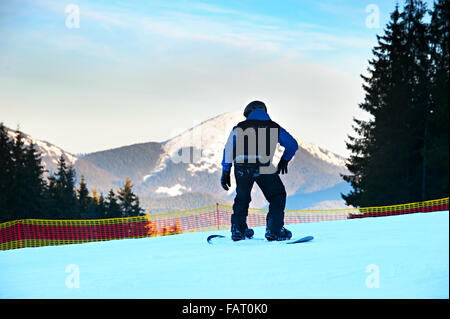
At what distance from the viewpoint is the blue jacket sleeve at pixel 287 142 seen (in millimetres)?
8945

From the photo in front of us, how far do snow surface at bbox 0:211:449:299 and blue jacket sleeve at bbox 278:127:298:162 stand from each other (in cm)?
152

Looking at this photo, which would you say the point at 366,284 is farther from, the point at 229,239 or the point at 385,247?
the point at 229,239

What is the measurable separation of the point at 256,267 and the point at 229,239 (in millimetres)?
3564

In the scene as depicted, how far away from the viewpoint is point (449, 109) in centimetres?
449

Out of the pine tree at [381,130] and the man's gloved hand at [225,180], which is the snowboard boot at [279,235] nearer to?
the man's gloved hand at [225,180]

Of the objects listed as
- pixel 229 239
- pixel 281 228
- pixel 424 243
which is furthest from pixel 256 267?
pixel 229 239

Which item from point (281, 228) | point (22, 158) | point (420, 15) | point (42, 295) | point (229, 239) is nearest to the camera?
point (42, 295)

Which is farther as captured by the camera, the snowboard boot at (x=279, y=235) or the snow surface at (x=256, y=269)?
the snowboard boot at (x=279, y=235)

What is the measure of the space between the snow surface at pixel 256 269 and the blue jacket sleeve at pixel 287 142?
152 centimetres

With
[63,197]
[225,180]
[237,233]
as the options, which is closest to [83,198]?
[63,197]

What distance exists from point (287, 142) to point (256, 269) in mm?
3213

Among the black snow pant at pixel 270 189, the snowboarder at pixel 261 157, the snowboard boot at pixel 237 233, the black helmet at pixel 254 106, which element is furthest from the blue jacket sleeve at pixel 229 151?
the snowboard boot at pixel 237 233

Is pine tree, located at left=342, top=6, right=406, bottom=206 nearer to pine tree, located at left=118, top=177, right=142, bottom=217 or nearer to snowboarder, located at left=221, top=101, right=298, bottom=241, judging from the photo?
snowboarder, located at left=221, top=101, right=298, bottom=241

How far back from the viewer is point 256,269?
247 inches
